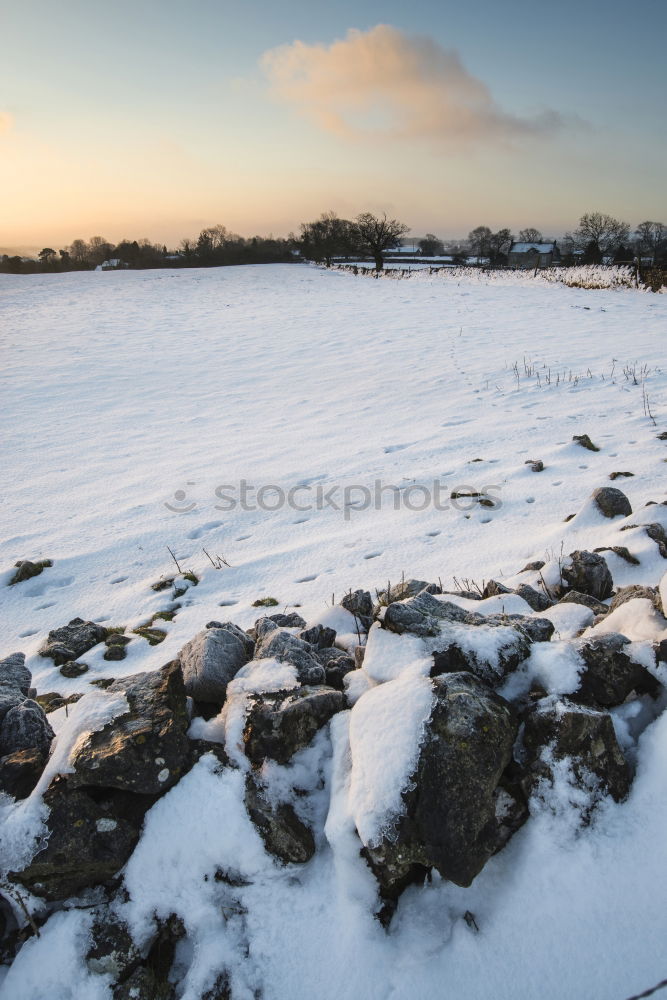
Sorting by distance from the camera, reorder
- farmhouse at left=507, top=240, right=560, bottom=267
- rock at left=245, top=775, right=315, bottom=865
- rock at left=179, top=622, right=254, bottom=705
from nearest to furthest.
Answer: rock at left=245, top=775, right=315, bottom=865
rock at left=179, top=622, right=254, bottom=705
farmhouse at left=507, top=240, right=560, bottom=267

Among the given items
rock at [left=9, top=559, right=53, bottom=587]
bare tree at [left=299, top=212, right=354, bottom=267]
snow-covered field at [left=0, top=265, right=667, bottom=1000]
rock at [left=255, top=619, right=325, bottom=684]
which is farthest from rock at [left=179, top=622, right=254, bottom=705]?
bare tree at [left=299, top=212, right=354, bottom=267]

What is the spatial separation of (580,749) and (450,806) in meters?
0.53

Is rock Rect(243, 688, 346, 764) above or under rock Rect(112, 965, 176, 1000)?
above

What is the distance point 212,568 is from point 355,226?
59.9m

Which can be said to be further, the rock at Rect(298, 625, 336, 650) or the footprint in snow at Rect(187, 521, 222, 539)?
the footprint in snow at Rect(187, 521, 222, 539)

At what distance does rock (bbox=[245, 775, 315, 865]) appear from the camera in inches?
75.6

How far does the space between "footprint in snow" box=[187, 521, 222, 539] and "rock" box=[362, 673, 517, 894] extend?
4.33m

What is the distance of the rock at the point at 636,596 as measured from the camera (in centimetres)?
259

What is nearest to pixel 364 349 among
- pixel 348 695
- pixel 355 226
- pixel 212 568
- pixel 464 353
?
pixel 464 353

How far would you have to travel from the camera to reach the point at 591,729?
1.89m

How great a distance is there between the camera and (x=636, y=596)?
2.88 metres

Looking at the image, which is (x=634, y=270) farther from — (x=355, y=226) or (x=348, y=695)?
(x=355, y=226)

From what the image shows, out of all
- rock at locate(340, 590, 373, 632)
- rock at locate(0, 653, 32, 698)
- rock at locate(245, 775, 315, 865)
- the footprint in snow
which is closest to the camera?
rock at locate(245, 775, 315, 865)

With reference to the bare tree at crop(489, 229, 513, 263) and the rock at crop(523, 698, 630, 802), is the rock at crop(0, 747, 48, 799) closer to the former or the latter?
the rock at crop(523, 698, 630, 802)
